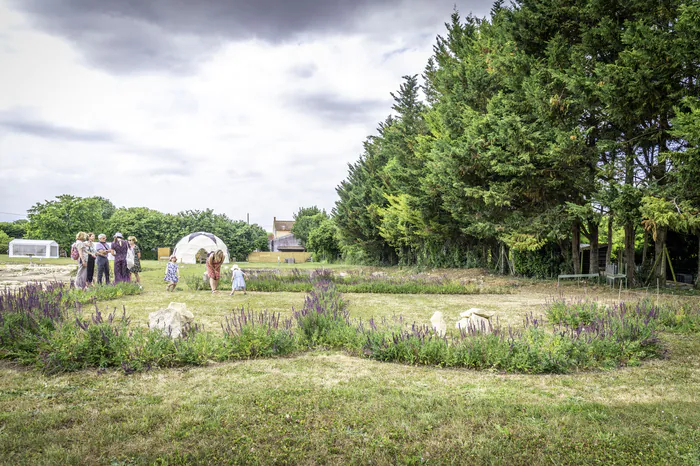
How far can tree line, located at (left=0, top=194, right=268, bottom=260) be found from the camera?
53969 millimetres

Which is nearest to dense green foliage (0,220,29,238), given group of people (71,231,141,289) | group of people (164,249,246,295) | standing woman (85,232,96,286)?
group of people (71,231,141,289)

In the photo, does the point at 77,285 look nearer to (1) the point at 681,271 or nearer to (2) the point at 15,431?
(2) the point at 15,431

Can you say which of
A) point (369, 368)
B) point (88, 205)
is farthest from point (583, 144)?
point (88, 205)

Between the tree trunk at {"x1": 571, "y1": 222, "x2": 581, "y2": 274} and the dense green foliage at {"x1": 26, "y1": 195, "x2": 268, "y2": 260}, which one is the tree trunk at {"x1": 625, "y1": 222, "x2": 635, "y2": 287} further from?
the dense green foliage at {"x1": 26, "y1": 195, "x2": 268, "y2": 260}

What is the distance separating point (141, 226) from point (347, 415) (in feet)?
191

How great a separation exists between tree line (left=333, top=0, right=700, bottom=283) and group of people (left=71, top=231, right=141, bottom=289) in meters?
12.5

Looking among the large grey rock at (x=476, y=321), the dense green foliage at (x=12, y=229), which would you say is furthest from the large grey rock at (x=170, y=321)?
the dense green foliage at (x=12, y=229)

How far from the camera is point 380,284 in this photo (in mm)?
14195

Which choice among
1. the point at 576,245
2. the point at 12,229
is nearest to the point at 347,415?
the point at 576,245

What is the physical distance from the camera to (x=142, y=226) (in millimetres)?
54844

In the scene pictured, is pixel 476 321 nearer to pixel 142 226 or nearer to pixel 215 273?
pixel 215 273

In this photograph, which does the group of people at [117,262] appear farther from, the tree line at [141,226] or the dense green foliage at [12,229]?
the dense green foliage at [12,229]

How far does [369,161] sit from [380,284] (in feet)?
72.5

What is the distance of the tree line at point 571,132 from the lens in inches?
438
